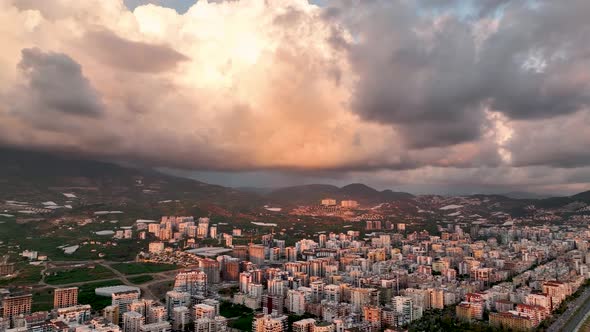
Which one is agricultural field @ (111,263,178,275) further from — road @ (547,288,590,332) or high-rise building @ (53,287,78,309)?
road @ (547,288,590,332)

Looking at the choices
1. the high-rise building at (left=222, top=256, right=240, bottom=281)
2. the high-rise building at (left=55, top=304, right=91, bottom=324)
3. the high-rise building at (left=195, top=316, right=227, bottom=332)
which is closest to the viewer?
the high-rise building at (left=195, top=316, right=227, bottom=332)

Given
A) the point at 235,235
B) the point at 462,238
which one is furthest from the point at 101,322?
the point at 462,238

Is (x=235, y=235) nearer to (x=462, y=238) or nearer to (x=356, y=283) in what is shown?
(x=356, y=283)

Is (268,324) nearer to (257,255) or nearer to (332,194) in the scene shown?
(257,255)

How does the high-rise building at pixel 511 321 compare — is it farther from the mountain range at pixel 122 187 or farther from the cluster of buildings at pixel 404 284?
the mountain range at pixel 122 187

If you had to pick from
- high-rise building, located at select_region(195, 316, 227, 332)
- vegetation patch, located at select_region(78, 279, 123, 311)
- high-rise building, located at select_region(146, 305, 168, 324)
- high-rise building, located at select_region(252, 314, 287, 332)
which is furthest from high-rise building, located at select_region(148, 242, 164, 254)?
high-rise building, located at select_region(252, 314, 287, 332)

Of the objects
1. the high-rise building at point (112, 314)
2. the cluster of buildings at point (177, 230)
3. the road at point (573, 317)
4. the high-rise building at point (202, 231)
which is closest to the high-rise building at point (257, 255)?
the cluster of buildings at point (177, 230)
